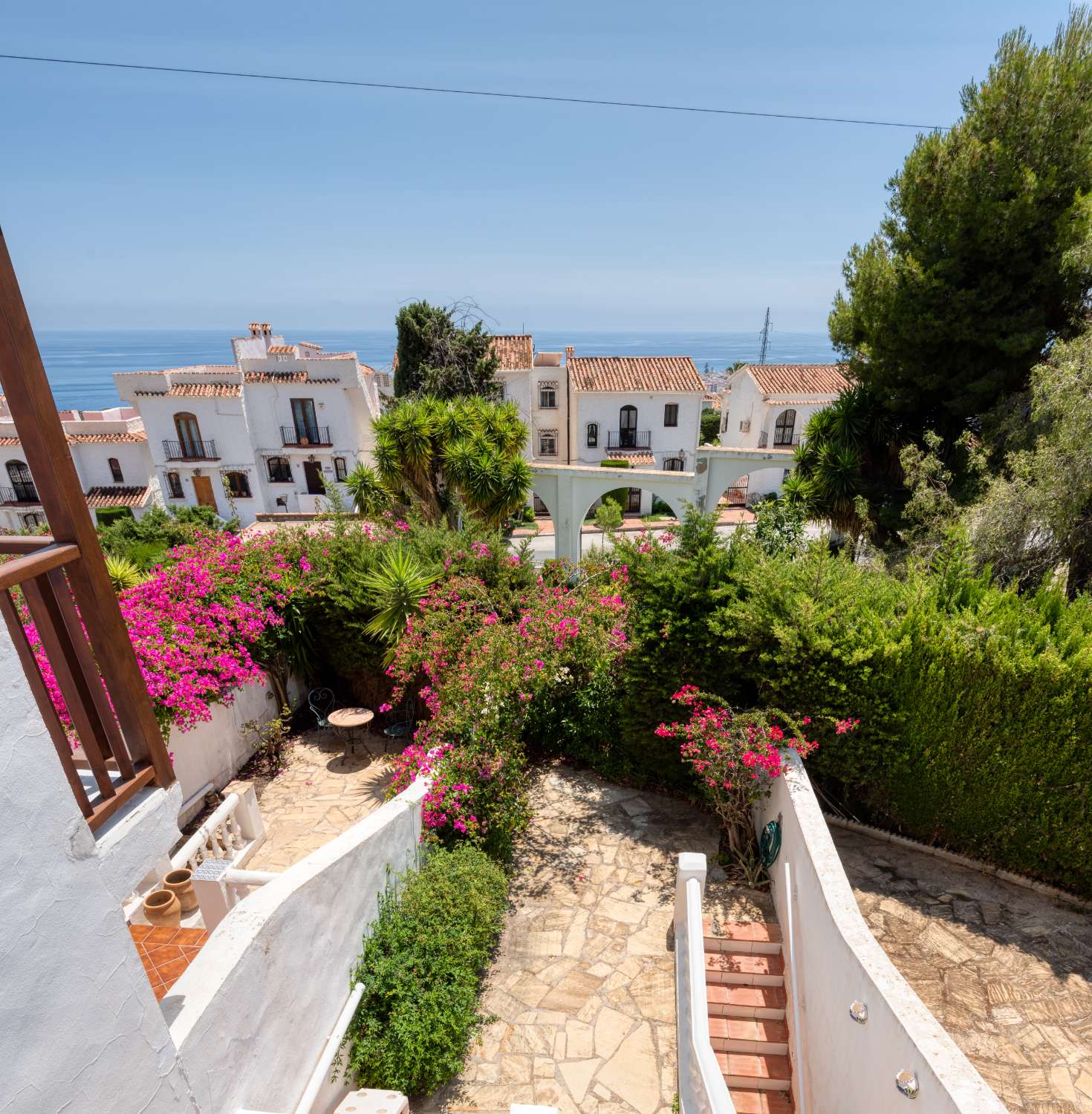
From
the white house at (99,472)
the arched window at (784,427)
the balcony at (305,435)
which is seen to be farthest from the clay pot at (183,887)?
the arched window at (784,427)

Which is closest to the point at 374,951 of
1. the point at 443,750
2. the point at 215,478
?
the point at 443,750

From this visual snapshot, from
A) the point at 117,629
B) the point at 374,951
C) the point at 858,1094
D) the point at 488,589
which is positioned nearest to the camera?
the point at 117,629

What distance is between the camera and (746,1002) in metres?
6.47

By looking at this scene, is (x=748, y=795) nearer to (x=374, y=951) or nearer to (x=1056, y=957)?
(x=1056, y=957)

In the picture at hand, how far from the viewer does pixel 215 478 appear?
31609 mm

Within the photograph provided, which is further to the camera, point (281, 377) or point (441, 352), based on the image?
point (281, 377)

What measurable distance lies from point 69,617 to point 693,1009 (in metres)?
5.60

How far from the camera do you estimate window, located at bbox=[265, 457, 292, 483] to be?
32094mm

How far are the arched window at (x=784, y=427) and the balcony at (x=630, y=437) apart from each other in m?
7.61

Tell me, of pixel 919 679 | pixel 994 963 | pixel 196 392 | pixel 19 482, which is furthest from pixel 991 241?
pixel 19 482

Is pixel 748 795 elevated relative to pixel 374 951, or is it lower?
elevated

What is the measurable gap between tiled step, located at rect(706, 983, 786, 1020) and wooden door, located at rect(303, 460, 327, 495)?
30.0 meters

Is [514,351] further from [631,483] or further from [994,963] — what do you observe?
[994,963]

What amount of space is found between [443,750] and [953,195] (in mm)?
12853
